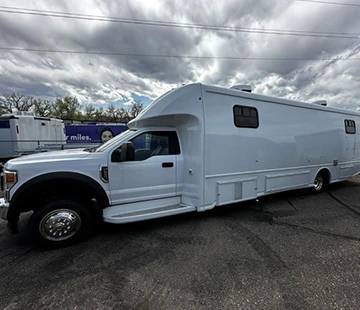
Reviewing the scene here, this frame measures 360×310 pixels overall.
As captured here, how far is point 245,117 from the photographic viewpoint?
14.3 feet

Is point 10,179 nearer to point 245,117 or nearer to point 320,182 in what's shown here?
point 245,117

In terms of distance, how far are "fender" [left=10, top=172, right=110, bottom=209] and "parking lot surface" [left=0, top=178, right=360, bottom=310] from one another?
735mm

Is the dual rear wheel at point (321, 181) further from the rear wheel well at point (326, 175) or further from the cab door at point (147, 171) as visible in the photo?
the cab door at point (147, 171)

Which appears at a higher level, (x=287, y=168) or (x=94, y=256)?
(x=287, y=168)

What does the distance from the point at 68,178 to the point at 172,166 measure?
1806mm

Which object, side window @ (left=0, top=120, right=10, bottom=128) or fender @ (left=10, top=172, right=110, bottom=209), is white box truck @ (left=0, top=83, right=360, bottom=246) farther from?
side window @ (left=0, top=120, right=10, bottom=128)

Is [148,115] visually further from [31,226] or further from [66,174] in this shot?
[31,226]

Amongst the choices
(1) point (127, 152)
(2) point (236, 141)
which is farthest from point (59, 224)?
(2) point (236, 141)

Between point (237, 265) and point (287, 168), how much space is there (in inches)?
134

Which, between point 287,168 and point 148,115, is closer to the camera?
point 148,115

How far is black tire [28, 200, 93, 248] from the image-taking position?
304 centimetres

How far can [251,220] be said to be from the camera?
420cm

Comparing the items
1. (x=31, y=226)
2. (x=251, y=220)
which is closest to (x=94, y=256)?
(x=31, y=226)

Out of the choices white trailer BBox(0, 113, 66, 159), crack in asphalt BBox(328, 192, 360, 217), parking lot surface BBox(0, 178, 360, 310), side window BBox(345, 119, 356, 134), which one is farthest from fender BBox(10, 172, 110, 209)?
side window BBox(345, 119, 356, 134)
